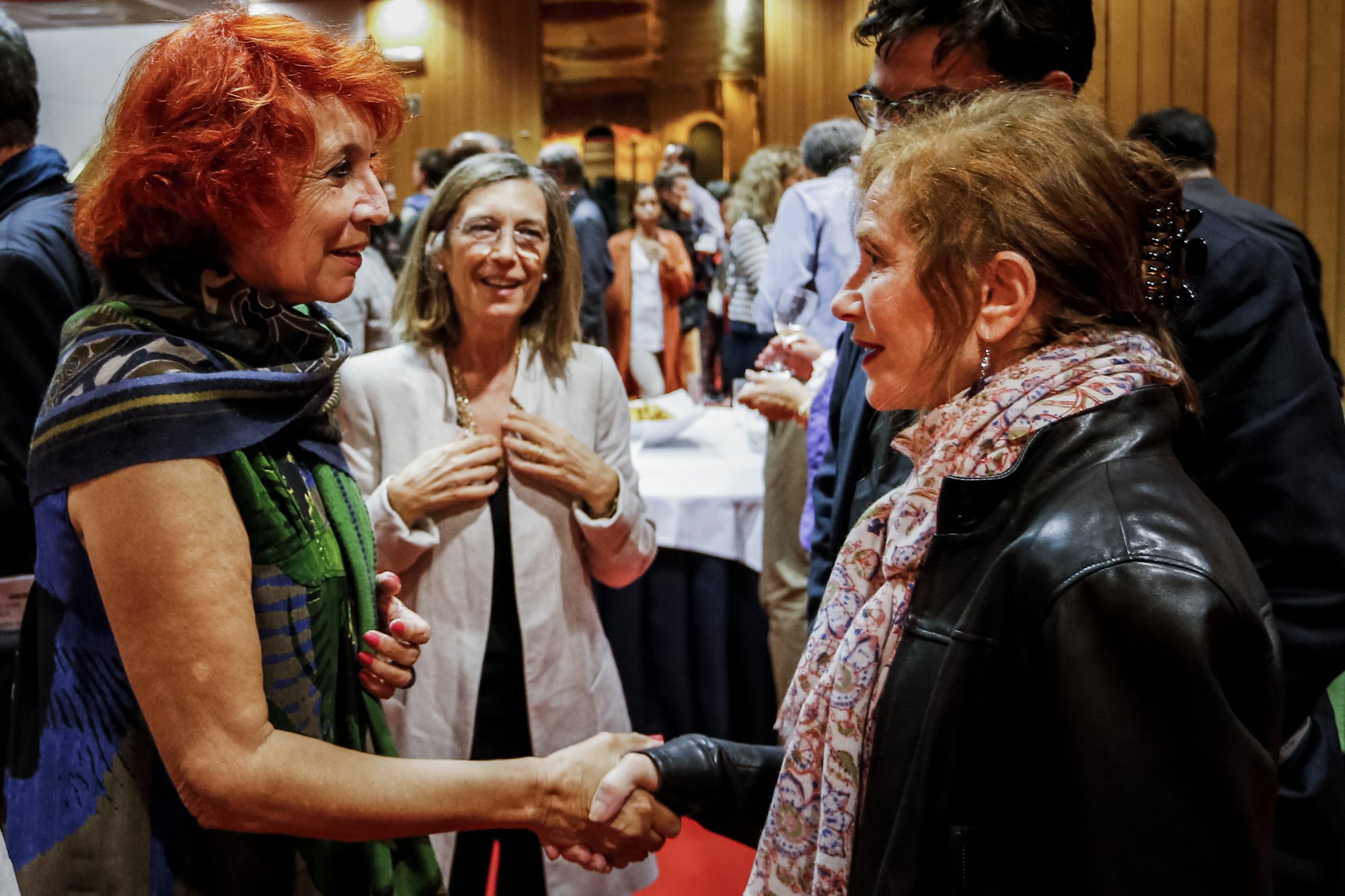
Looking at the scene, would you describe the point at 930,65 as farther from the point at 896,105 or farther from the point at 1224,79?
the point at 1224,79

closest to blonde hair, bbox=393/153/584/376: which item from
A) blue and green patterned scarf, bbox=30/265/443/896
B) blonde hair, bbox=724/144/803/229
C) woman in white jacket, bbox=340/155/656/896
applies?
woman in white jacket, bbox=340/155/656/896

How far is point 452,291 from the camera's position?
2.29 meters

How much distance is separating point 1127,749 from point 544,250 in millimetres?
1675

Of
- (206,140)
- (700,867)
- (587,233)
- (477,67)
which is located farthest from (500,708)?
(477,67)

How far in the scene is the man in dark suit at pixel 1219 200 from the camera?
2279mm

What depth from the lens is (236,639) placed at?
3.87ft

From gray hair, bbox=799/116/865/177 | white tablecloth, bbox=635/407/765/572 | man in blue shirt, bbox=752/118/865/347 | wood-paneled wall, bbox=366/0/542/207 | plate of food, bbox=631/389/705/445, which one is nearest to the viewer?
white tablecloth, bbox=635/407/765/572

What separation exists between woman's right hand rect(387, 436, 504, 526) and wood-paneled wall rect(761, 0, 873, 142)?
331 inches

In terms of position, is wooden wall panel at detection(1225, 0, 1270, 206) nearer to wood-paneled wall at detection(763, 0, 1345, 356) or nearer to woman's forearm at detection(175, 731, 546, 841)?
wood-paneled wall at detection(763, 0, 1345, 356)

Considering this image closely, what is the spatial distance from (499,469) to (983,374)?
4.04ft

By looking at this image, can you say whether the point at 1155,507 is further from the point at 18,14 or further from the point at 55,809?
the point at 18,14

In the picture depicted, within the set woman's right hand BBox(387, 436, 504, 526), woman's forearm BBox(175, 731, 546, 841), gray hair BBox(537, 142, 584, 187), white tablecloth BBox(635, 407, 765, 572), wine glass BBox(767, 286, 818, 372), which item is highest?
gray hair BBox(537, 142, 584, 187)

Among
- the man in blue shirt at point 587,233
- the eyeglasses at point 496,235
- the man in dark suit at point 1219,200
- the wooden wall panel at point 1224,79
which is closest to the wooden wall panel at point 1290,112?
the wooden wall panel at point 1224,79

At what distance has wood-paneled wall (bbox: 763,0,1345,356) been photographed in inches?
265
